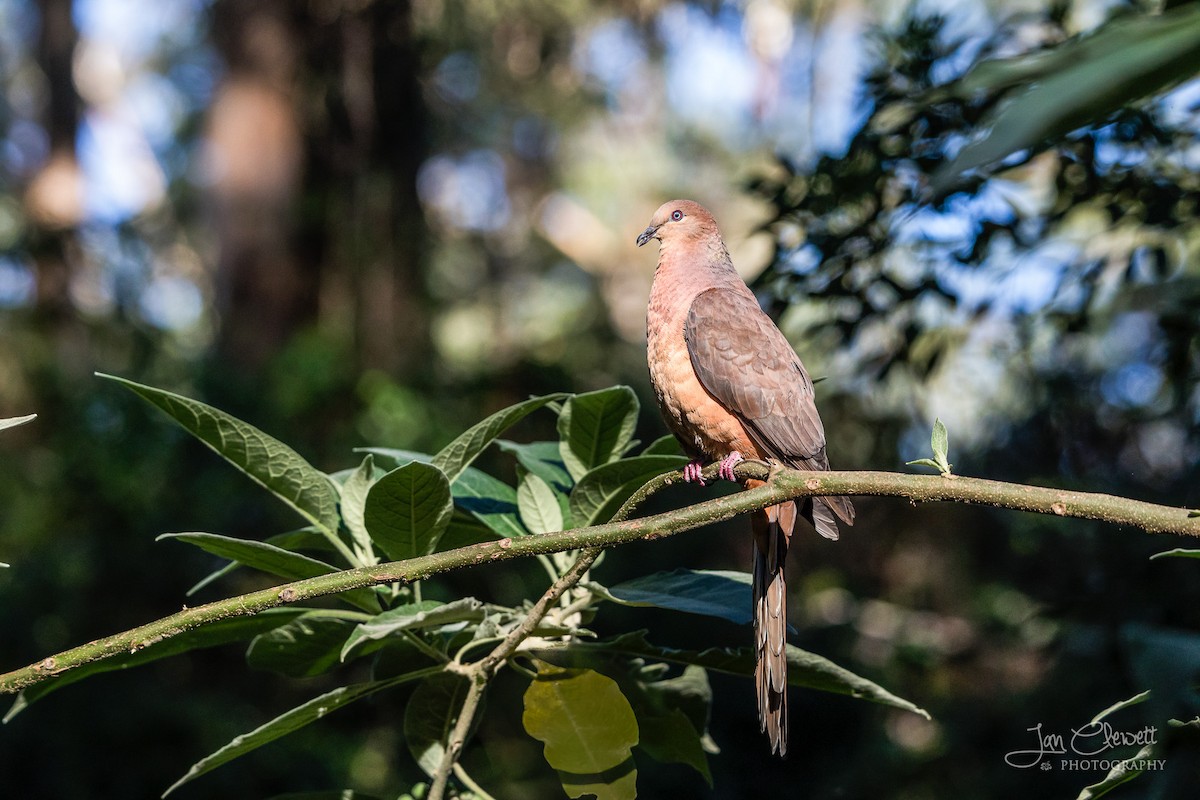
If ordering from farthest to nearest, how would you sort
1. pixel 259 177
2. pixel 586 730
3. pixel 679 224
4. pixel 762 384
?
pixel 259 177, pixel 679 224, pixel 762 384, pixel 586 730

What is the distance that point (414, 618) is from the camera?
1271 mm

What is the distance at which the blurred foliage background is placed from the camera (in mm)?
2648

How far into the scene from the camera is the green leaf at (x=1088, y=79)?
556 millimetres

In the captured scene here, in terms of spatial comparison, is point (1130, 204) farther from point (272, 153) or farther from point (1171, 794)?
point (272, 153)

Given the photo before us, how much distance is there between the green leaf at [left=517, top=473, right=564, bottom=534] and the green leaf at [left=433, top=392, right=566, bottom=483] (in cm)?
12

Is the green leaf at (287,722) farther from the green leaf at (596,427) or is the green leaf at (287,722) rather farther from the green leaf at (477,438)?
the green leaf at (596,427)

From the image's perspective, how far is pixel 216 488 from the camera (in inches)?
238

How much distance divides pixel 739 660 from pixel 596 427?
42 centimetres

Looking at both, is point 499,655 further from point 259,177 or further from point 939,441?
point 259,177

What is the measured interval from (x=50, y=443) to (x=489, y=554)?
22.0ft

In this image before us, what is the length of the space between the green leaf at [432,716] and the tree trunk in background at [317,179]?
6186 mm

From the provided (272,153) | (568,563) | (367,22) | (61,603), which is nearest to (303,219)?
(272,153)
